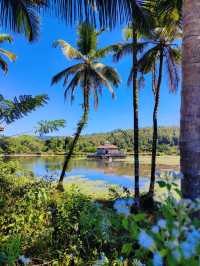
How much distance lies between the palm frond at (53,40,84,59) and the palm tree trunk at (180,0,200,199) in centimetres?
1329

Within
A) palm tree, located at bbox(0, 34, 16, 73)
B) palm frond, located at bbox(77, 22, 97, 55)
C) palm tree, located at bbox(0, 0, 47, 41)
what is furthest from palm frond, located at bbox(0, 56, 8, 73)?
palm tree, located at bbox(0, 0, 47, 41)

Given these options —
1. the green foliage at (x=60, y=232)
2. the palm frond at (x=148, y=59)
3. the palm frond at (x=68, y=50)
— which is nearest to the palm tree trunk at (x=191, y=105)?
the green foliage at (x=60, y=232)

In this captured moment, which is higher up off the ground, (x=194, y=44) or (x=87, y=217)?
(x=194, y=44)

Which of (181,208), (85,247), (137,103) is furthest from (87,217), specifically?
(137,103)

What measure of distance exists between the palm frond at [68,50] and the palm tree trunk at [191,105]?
13288 mm

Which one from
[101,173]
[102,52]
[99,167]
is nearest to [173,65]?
[102,52]

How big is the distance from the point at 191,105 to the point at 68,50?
548 inches

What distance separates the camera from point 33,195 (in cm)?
602

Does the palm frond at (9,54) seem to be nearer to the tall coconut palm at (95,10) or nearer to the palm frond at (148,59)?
the palm frond at (148,59)

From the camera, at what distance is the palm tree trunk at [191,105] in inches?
136

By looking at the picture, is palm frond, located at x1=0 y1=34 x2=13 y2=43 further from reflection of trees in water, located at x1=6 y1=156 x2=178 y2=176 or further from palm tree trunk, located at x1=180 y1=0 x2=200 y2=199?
palm tree trunk, located at x1=180 y1=0 x2=200 y2=199

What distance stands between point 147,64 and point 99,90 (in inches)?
148

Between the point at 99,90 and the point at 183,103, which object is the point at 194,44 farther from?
the point at 99,90

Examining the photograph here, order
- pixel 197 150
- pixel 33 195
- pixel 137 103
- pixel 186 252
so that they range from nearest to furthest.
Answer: pixel 186 252, pixel 197 150, pixel 33 195, pixel 137 103
